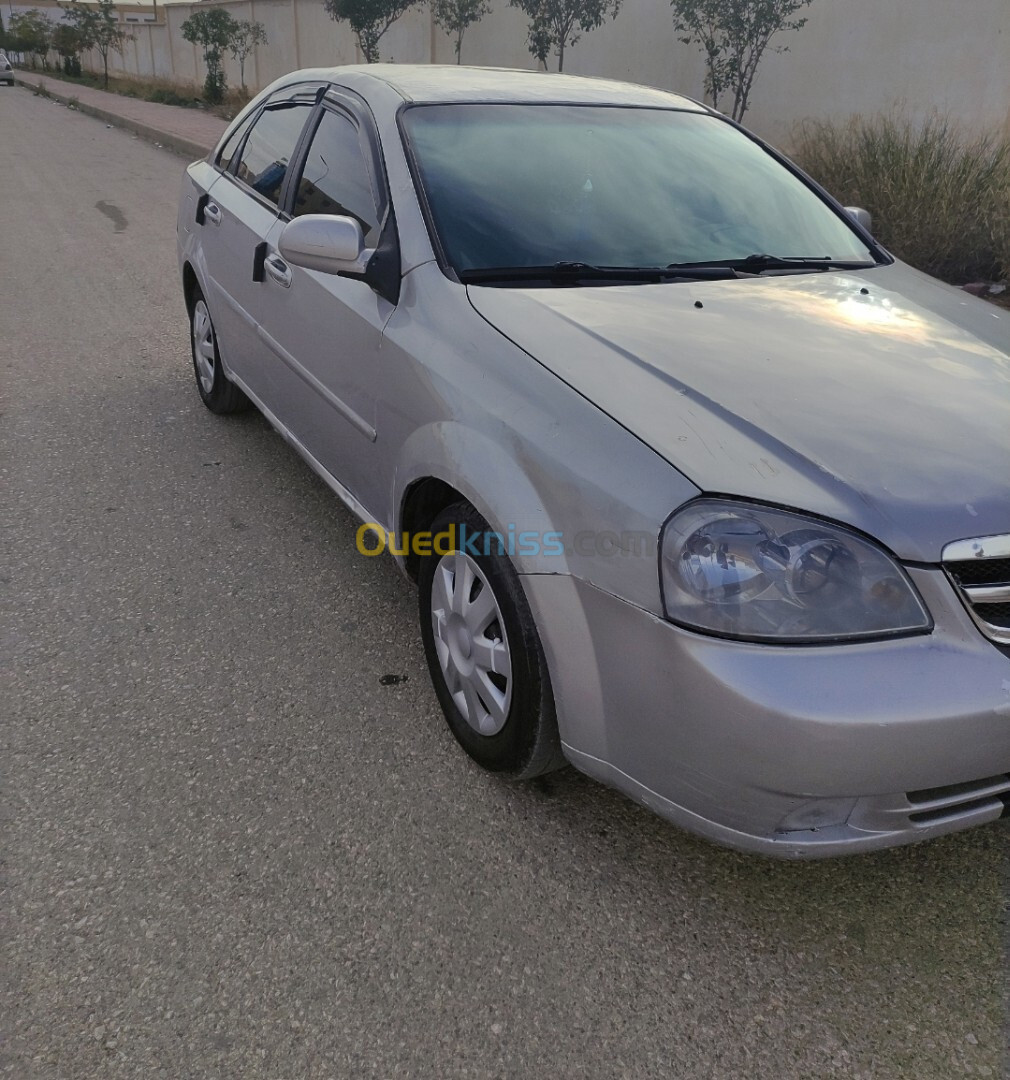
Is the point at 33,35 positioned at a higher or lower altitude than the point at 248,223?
lower

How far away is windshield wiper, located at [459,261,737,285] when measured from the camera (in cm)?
255

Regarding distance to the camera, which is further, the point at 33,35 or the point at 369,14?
the point at 33,35

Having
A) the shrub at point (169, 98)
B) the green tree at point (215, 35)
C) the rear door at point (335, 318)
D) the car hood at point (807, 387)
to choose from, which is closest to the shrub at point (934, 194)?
the car hood at point (807, 387)

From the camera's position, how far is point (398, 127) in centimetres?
292

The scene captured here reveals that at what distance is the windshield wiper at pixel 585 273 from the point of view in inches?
101

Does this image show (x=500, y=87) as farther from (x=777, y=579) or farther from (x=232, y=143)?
(x=777, y=579)

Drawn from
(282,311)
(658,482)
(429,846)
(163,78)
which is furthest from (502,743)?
(163,78)

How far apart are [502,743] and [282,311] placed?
→ 1832 millimetres

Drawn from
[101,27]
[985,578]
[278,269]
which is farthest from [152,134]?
[101,27]

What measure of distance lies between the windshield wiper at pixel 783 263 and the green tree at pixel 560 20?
12.2 meters

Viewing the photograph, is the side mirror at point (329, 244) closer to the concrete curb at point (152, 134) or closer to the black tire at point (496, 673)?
the black tire at point (496, 673)

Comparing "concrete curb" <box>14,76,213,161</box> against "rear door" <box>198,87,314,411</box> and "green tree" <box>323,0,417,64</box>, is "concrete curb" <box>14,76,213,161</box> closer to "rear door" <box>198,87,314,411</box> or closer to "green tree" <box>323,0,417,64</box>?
"green tree" <box>323,0,417,64</box>

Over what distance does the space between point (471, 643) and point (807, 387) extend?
985 millimetres

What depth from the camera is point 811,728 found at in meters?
1.67
